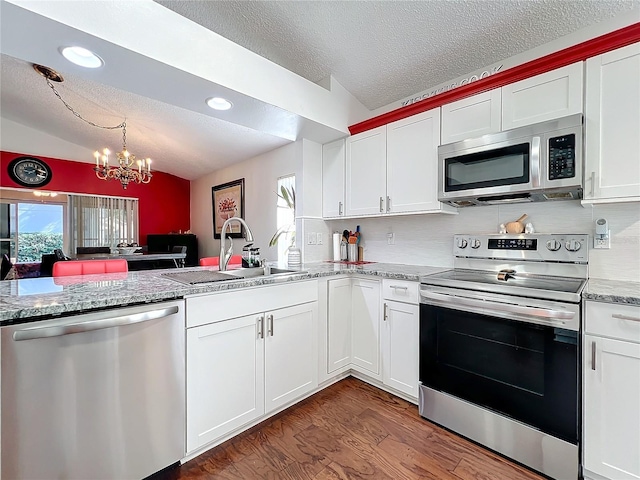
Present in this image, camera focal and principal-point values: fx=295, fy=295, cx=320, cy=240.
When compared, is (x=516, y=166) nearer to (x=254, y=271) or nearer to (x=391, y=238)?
(x=391, y=238)

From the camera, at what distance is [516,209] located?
2021 mm

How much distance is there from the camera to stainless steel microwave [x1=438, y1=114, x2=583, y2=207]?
61.2 inches

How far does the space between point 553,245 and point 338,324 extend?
4.94 feet

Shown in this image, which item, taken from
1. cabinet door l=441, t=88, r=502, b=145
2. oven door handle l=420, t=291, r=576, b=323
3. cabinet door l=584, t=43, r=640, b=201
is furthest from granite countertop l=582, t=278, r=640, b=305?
cabinet door l=441, t=88, r=502, b=145

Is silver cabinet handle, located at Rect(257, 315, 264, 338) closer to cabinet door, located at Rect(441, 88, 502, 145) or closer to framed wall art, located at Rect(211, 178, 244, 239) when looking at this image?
cabinet door, located at Rect(441, 88, 502, 145)

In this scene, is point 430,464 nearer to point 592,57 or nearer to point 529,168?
point 529,168

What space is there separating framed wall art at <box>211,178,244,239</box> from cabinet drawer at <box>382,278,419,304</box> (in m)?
3.00

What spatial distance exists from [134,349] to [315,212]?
1.95 metres

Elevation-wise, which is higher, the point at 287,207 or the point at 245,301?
the point at 287,207

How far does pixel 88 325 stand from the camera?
1.14 meters

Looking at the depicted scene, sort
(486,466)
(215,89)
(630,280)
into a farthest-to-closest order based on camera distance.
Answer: (215,89)
(630,280)
(486,466)

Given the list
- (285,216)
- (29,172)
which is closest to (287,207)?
(285,216)

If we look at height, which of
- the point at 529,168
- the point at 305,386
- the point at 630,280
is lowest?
the point at 305,386

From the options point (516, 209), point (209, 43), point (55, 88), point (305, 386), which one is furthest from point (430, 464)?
point (55, 88)
